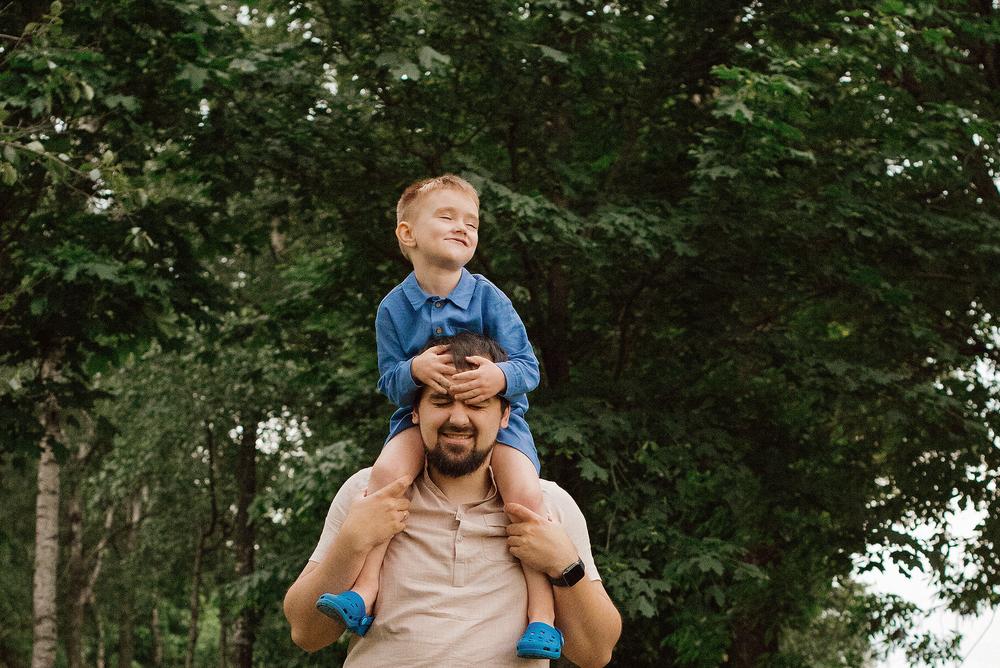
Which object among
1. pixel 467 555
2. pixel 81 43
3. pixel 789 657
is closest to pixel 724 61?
pixel 81 43

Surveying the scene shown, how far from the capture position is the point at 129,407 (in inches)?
741

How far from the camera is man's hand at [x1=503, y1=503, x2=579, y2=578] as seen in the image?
2.92m

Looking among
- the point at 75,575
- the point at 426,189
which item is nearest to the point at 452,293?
the point at 426,189

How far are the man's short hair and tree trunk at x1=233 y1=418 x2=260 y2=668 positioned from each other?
14274mm

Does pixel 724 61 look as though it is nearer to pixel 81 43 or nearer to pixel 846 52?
pixel 846 52

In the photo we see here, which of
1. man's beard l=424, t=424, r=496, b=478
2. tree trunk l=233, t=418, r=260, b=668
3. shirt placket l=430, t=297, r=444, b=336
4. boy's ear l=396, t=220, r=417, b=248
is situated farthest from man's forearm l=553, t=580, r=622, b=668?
tree trunk l=233, t=418, r=260, b=668

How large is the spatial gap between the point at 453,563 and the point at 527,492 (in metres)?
0.29

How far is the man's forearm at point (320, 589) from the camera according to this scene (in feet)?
9.52

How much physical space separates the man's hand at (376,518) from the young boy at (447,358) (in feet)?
0.29

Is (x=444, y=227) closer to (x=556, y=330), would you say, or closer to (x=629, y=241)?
(x=629, y=241)

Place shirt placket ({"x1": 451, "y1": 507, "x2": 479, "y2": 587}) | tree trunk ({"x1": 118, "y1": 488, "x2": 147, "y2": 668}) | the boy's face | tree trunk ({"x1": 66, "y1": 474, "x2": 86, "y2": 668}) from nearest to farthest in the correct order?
shirt placket ({"x1": 451, "y1": 507, "x2": 479, "y2": 587}), the boy's face, tree trunk ({"x1": 66, "y1": 474, "x2": 86, "y2": 668}), tree trunk ({"x1": 118, "y1": 488, "x2": 147, "y2": 668})

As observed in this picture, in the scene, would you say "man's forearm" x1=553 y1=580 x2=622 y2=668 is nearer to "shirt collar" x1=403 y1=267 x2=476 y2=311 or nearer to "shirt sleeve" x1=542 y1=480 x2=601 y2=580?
"shirt sleeve" x1=542 y1=480 x2=601 y2=580

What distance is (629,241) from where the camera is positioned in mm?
8852

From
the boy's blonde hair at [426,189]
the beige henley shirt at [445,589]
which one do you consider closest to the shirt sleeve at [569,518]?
the beige henley shirt at [445,589]
